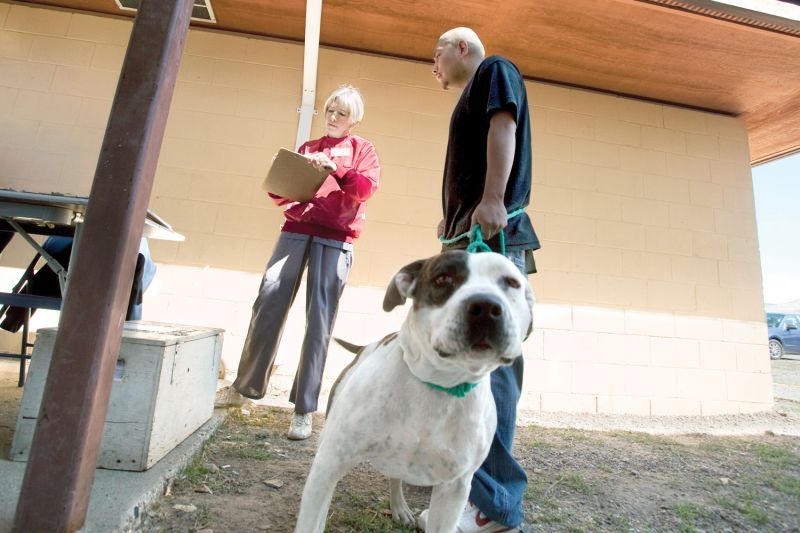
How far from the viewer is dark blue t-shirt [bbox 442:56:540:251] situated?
4.80ft

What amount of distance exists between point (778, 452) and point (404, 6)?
436 centimetres

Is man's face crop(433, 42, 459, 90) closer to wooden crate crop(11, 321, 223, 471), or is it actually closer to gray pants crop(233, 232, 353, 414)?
gray pants crop(233, 232, 353, 414)

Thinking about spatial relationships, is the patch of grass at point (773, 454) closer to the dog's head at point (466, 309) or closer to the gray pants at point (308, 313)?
the dog's head at point (466, 309)

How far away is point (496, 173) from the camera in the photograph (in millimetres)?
1393

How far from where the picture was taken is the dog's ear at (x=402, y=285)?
1235 mm

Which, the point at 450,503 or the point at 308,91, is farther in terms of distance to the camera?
the point at 308,91

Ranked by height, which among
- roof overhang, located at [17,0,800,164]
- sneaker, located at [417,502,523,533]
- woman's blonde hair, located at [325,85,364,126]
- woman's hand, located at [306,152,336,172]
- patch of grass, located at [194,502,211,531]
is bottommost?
patch of grass, located at [194,502,211,531]

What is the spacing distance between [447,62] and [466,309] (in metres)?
1.24

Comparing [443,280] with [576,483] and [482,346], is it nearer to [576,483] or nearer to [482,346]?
[482,346]

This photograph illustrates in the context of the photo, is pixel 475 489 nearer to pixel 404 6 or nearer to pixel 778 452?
pixel 778 452

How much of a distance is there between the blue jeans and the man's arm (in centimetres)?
20

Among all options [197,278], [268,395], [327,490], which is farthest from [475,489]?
[197,278]

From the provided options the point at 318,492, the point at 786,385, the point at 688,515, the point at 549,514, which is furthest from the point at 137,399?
the point at 786,385

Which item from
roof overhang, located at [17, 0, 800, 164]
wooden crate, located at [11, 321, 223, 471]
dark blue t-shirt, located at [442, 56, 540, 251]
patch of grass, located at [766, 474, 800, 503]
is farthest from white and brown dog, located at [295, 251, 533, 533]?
roof overhang, located at [17, 0, 800, 164]
